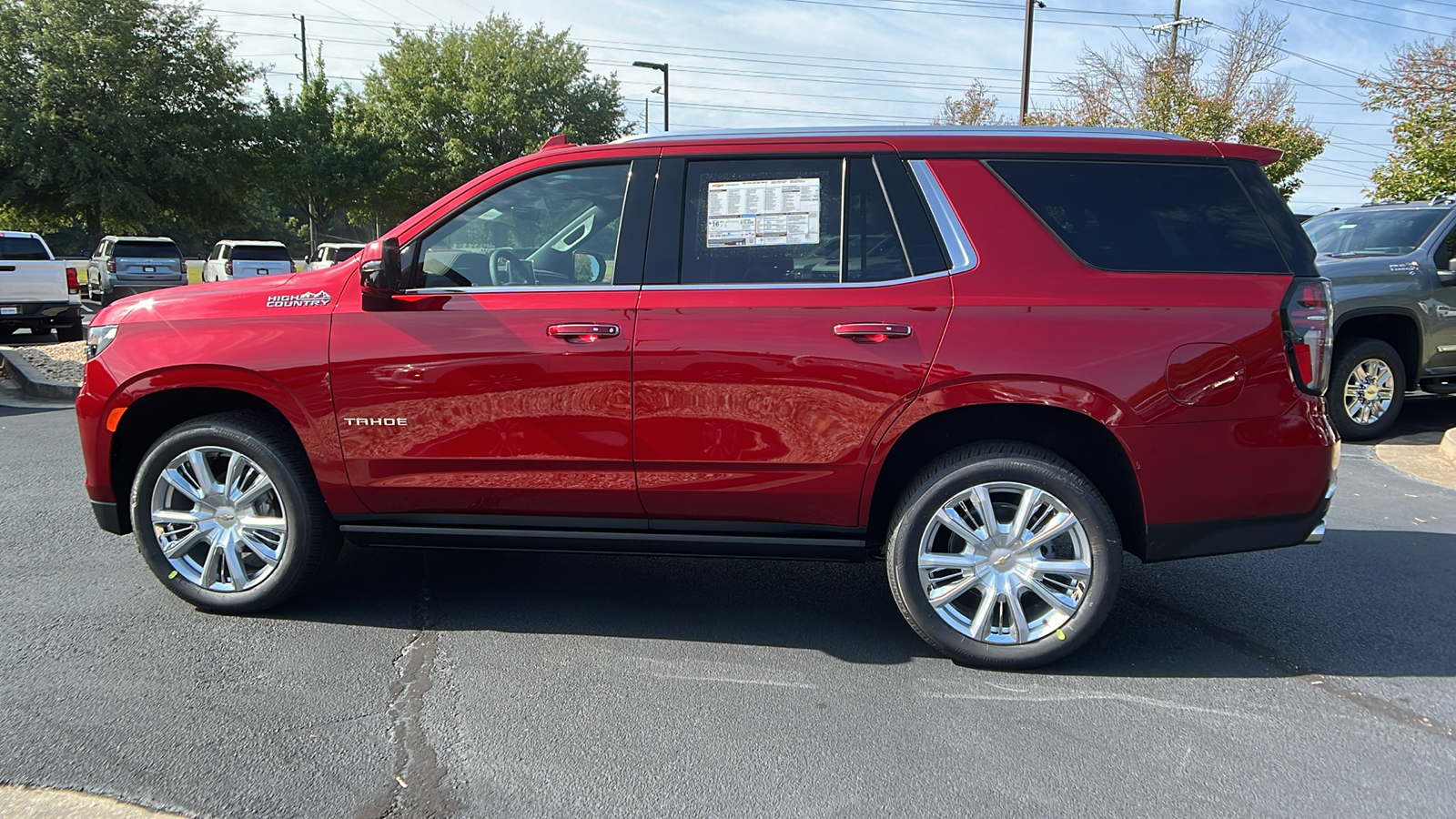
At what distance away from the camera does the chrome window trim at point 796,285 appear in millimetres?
3559

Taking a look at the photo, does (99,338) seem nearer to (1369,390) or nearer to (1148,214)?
(1148,214)

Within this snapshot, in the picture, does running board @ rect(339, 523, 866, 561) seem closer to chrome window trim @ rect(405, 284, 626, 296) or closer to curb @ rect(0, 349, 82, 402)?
chrome window trim @ rect(405, 284, 626, 296)

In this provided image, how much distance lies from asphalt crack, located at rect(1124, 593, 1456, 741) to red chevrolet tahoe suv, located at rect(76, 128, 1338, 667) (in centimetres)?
54

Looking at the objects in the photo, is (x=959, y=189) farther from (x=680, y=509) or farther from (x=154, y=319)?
(x=154, y=319)

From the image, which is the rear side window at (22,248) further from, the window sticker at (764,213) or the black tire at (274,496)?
the window sticker at (764,213)

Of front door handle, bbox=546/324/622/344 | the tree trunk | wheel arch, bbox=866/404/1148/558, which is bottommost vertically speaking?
wheel arch, bbox=866/404/1148/558

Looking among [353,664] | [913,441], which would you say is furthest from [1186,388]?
[353,664]

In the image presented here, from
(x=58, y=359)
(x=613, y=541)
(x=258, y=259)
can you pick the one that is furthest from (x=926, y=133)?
(x=258, y=259)

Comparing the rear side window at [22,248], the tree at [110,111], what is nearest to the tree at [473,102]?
the tree at [110,111]

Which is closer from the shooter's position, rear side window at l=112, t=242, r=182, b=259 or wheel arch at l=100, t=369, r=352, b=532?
wheel arch at l=100, t=369, r=352, b=532

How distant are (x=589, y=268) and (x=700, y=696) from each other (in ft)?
5.43

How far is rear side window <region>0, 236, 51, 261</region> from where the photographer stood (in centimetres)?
1545

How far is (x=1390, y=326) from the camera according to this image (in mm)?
8312

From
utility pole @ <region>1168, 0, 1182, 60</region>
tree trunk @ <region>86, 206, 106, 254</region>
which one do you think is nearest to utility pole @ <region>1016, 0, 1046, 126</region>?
utility pole @ <region>1168, 0, 1182, 60</region>
